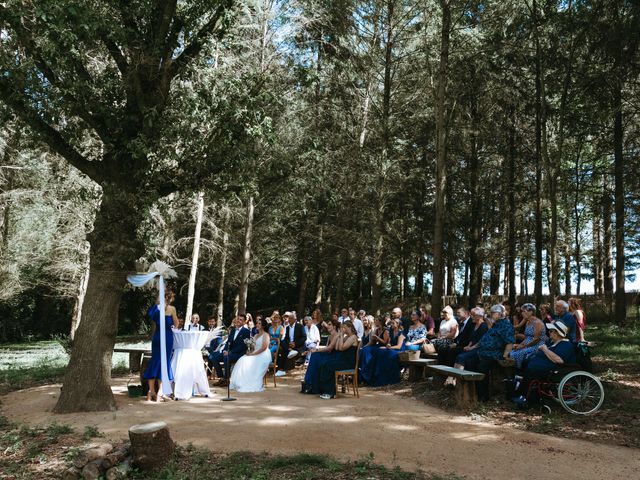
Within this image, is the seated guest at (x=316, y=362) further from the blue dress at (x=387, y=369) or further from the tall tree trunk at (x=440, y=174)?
the tall tree trunk at (x=440, y=174)

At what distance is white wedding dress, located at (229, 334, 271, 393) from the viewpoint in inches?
423

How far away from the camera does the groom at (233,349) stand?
39.3ft

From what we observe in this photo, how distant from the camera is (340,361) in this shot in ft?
33.2

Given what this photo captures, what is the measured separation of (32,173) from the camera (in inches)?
811

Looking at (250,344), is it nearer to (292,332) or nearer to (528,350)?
(292,332)

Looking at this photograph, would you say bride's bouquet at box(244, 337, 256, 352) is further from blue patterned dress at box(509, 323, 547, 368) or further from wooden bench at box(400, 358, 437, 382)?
blue patterned dress at box(509, 323, 547, 368)

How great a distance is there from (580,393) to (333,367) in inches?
164

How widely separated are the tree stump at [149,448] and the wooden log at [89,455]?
320 millimetres

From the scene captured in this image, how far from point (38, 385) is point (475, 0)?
14730mm

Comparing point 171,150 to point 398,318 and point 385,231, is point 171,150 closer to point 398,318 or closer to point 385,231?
point 398,318

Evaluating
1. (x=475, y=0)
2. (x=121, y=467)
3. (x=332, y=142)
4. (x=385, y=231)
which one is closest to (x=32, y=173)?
(x=332, y=142)

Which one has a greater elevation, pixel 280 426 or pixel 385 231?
pixel 385 231

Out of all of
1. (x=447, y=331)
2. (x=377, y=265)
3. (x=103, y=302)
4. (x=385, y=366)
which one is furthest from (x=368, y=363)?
(x=377, y=265)

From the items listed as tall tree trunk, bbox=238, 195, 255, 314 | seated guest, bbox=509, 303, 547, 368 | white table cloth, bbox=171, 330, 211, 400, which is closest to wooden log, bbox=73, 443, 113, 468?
white table cloth, bbox=171, 330, 211, 400
